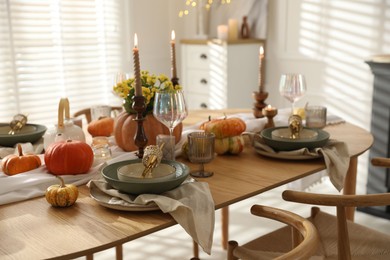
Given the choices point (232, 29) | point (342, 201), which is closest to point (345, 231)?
point (342, 201)

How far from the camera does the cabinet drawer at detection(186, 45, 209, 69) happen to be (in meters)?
4.19

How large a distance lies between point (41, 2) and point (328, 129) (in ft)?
8.25

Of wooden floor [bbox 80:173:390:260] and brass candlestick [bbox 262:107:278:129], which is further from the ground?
brass candlestick [bbox 262:107:278:129]

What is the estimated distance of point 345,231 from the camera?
1.45 metres

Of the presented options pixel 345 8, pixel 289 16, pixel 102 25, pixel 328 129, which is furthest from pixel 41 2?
pixel 328 129

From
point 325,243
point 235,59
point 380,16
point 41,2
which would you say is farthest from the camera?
point 235,59

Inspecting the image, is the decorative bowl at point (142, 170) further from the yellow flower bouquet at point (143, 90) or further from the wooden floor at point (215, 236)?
the wooden floor at point (215, 236)

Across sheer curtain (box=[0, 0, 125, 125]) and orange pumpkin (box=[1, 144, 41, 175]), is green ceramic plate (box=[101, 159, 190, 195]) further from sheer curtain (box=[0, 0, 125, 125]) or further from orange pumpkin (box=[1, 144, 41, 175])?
sheer curtain (box=[0, 0, 125, 125])

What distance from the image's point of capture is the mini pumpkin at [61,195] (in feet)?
4.43

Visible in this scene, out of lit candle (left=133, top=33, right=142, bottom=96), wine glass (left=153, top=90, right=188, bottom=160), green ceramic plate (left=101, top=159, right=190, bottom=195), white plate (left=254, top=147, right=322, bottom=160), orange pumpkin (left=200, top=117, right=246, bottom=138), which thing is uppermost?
lit candle (left=133, top=33, right=142, bottom=96)

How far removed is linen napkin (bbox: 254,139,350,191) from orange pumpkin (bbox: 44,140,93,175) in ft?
2.13

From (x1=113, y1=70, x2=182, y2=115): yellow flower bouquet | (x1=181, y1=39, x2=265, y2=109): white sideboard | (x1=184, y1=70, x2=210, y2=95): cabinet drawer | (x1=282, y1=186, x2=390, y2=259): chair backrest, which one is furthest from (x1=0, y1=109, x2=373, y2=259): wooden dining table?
(x1=184, y1=70, x2=210, y2=95): cabinet drawer

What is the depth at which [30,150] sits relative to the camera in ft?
6.03

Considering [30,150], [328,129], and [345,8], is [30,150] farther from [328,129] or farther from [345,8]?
[345,8]
